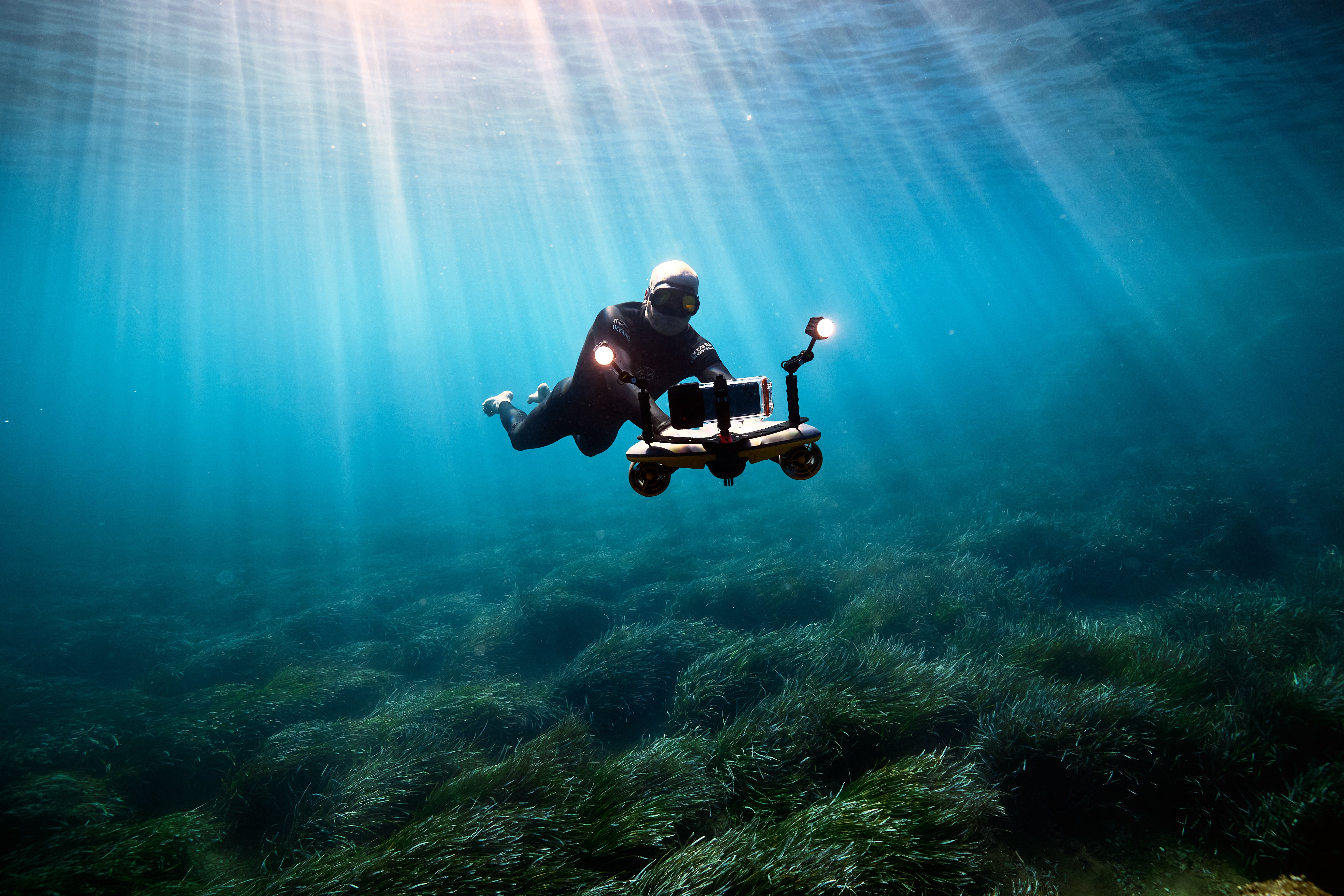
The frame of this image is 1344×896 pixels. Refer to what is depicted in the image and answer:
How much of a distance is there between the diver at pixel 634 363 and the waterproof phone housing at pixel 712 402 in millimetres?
113

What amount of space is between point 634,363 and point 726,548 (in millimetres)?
12242

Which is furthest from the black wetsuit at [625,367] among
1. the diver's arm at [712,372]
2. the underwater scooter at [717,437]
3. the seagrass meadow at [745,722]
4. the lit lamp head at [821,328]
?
the seagrass meadow at [745,722]

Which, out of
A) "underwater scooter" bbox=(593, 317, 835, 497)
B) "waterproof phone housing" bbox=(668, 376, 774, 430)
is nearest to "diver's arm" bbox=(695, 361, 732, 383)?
"waterproof phone housing" bbox=(668, 376, 774, 430)

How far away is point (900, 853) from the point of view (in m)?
4.04

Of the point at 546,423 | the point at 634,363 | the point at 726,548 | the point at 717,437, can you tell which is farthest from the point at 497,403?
the point at 726,548

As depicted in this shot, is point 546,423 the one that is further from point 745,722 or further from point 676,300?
point 745,722

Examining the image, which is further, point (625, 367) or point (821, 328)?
point (625, 367)

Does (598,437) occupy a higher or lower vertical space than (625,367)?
lower

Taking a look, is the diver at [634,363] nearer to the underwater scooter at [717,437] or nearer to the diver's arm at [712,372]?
the diver's arm at [712,372]

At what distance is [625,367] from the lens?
10.3 feet

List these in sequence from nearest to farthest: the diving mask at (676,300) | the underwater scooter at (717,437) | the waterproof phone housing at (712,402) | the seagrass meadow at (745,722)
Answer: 1. the underwater scooter at (717,437)
2. the waterproof phone housing at (712,402)
3. the diving mask at (676,300)
4. the seagrass meadow at (745,722)

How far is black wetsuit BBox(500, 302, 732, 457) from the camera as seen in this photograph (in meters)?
3.21

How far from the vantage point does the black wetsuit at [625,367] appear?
3.21 m

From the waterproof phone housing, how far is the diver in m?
0.11
